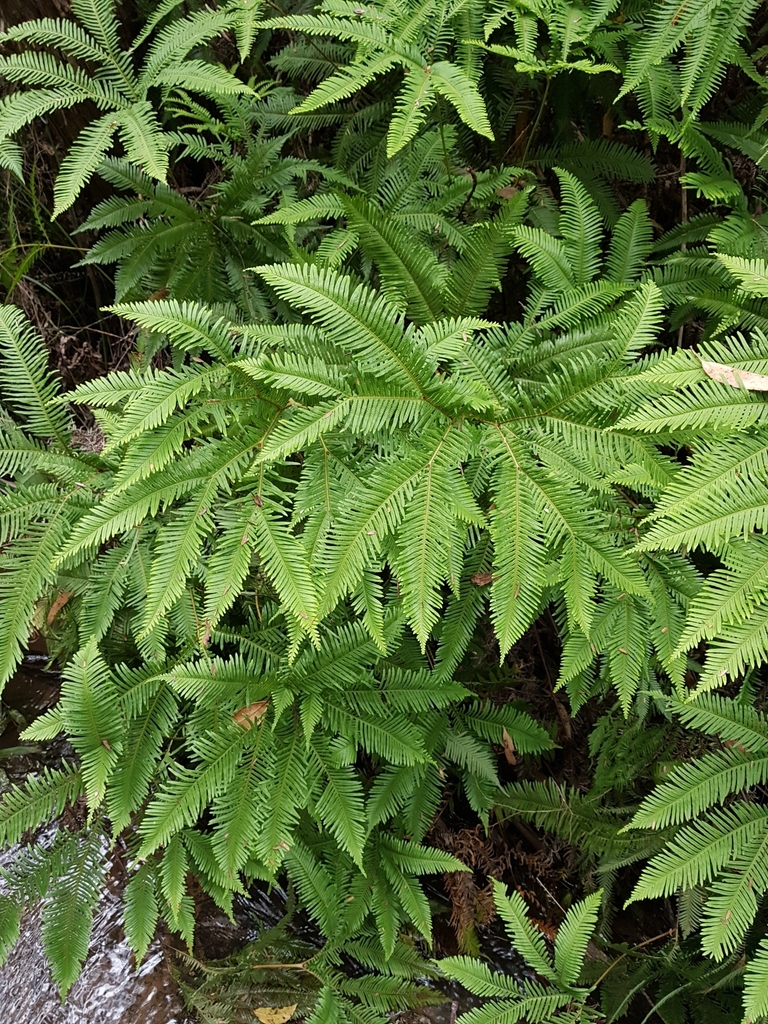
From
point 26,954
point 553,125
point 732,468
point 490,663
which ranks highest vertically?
point 553,125

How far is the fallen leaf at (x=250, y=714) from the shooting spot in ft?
7.36

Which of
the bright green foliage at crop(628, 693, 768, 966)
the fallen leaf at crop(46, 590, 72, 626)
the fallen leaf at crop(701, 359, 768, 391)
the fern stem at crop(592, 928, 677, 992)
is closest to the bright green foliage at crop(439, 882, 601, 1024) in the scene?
the fern stem at crop(592, 928, 677, 992)

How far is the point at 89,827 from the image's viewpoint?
241 cm

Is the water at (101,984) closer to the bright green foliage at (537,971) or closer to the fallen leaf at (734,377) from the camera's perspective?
the bright green foliage at (537,971)

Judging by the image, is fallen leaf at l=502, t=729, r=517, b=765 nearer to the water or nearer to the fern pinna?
the fern pinna

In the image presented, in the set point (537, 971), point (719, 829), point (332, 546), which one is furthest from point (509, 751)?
point (332, 546)

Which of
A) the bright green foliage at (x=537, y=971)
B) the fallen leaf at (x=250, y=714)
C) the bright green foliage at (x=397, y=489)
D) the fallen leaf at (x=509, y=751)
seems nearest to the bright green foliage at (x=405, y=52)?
the bright green foliage at (x=397, y=489)

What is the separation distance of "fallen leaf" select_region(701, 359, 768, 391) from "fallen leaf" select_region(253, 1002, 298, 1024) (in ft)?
8.40

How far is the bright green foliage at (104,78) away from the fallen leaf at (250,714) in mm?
1835

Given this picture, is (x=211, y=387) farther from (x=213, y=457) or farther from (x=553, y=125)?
(x=553, y=125)

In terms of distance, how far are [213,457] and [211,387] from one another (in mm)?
221

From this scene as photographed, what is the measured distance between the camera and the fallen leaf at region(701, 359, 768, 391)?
1652 millimetres

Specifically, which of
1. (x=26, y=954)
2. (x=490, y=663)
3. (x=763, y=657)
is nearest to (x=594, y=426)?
(x=763, y=657)

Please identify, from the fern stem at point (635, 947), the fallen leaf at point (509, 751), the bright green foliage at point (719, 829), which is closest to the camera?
the bright green foliage at point (719, 829)
